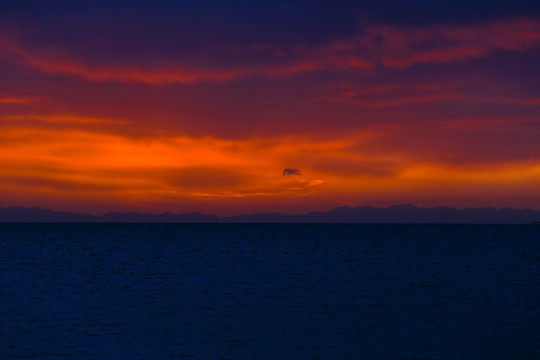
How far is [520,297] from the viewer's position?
4572 centimetres

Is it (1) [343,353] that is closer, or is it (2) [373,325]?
(1) [343,353]

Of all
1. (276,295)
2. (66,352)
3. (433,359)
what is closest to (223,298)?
(276,295)

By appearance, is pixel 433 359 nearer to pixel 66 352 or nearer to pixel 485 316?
pixel 485 316

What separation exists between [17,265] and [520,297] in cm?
6278

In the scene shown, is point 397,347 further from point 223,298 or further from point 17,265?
point 17,265

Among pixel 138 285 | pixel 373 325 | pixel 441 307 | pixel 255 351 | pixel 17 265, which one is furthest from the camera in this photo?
pixel 17 265

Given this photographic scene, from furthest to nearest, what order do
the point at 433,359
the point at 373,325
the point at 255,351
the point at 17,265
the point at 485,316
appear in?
the point at 17,265 → the point at 485,316 → the point at 373,325 → the point at 255,351 → the point at 433,359

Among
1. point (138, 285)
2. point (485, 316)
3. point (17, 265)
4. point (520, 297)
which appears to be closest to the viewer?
point (485, 316)

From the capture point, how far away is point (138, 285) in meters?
55.1

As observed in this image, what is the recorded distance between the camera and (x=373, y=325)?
34.4m

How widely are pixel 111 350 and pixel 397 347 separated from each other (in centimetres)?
1444

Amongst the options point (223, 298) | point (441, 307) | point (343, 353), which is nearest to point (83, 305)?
point (223, 298)

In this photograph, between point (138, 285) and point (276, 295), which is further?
point (138, 285)

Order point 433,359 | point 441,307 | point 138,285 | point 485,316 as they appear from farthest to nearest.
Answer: point 138,285
point 441,307
point 485,316
point 433,359
